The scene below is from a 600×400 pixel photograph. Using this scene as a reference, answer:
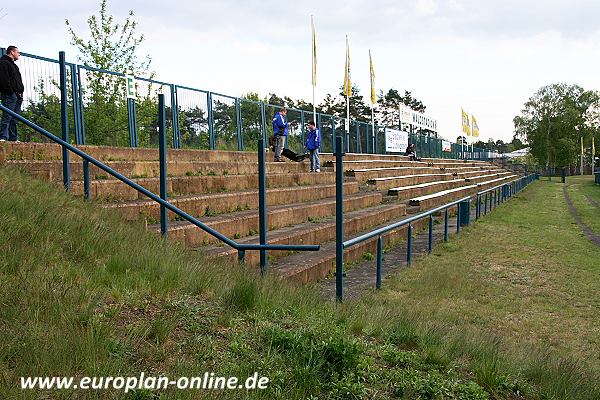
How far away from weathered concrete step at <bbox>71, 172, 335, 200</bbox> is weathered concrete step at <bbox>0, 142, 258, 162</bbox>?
2.92 feet

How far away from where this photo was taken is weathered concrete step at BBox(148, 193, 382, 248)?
7840 mm

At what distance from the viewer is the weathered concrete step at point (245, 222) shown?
784 centimetres

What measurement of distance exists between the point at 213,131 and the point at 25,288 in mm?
13080

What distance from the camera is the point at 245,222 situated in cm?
951

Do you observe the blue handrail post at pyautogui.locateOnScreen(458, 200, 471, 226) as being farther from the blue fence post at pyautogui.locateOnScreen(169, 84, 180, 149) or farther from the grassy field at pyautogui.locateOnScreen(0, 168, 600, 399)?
the grassy field at pyautogui.locateOnScreen(0, 168, 600, 399)

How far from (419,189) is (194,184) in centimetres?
1401

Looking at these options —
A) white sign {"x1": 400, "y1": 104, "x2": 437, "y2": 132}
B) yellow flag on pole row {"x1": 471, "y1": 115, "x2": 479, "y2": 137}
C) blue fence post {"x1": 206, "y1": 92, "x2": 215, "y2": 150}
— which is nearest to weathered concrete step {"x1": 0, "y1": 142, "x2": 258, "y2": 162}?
blue fence post {"x1": 206, "y1": 92, "x2": 215, "y2": 150}

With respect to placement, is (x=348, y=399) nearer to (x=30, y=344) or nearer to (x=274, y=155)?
(x=30, y=344)

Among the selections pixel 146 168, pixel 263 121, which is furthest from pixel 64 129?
pixel 263 121

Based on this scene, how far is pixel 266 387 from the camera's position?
136 inches

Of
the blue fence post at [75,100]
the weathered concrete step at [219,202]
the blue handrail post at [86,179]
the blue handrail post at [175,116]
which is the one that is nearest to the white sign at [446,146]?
the weathered concrete step at [219,202]

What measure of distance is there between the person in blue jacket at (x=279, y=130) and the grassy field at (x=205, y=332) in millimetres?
10347

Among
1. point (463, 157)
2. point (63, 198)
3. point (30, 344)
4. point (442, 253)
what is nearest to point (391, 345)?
point (30, 344)

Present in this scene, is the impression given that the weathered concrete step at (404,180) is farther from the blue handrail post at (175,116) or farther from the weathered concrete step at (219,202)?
the blue handrail post at (175,116)
